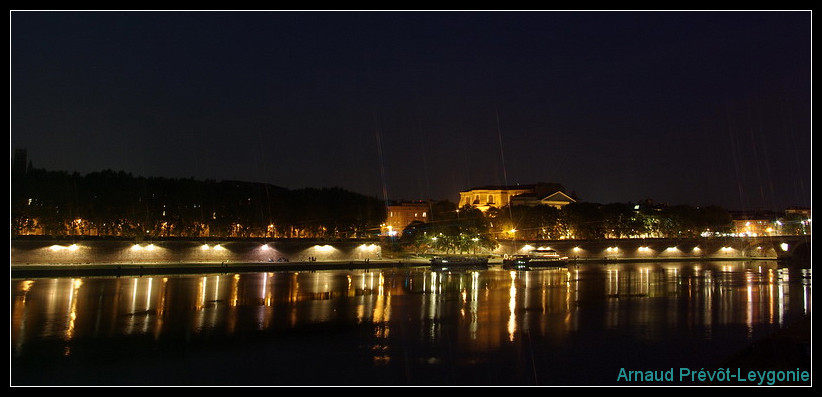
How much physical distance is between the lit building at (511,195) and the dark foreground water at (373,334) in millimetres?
102230

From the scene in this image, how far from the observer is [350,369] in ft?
55.3

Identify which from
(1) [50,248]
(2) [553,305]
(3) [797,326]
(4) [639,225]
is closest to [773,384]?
(3) [797,326]

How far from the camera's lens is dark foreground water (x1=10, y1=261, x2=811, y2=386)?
1645 centimetres

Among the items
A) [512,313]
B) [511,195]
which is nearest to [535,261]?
[512,313]

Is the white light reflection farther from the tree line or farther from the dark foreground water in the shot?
the tree line

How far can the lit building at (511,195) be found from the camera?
140 metres

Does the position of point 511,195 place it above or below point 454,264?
above

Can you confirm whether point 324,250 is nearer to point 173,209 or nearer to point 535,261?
point 173,209

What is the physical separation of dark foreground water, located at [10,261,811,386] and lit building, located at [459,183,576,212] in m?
102

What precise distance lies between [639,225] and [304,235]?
50867 mm

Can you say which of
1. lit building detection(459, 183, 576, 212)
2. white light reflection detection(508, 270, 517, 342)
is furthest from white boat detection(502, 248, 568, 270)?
lit building detection(459, 183, 576, 212)

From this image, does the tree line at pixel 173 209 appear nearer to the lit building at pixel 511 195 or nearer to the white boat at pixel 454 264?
the white boat at pixel 454 264

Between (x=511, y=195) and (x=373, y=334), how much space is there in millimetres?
132398

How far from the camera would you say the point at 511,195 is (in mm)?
152375
